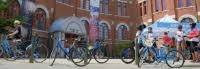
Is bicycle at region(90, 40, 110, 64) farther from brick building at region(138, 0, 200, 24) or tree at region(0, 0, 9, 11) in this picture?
brick building at region(138, 0, 200, 24)

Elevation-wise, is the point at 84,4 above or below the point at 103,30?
above

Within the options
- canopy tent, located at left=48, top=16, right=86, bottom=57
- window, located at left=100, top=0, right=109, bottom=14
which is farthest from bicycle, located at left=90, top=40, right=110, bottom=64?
window, located at left=100, top=0, right=109, bottom=14

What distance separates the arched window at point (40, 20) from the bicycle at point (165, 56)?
19.1 m

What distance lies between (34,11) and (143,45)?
59.1 feet

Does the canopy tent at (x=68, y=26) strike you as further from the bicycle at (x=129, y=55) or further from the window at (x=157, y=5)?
the bicycle at (x=129, y=55)

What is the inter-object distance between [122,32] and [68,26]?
11648mm

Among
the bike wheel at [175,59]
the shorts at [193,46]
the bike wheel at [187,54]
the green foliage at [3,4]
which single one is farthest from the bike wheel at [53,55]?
the green foliage at [3,4]

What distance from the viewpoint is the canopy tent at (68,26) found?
31403 millimetres

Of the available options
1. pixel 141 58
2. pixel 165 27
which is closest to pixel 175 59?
pixel 141 58

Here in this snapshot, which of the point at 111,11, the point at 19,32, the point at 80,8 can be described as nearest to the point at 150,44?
the point at 19,32

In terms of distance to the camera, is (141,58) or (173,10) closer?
(141,58)

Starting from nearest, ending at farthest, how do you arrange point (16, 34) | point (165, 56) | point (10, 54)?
point (165, 56)
point (16, 34)
point (10, 54)

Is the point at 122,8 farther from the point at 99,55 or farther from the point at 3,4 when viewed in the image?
the point at 99,55

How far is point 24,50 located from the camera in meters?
14.3
